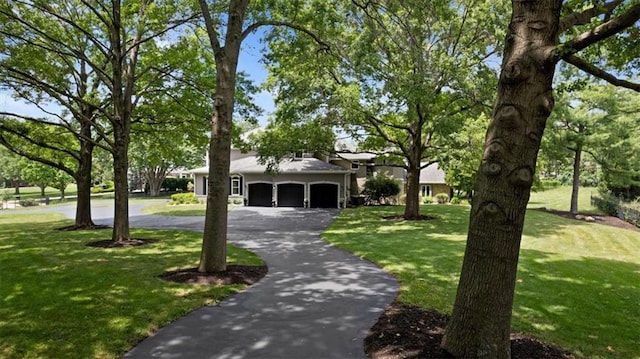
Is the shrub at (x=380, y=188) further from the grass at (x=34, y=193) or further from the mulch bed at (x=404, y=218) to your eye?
the grass at (x=34, y=193)

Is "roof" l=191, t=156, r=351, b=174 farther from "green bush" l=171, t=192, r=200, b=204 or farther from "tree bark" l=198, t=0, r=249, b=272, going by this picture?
"tree bark" l=198, t=0, r=249, b=272

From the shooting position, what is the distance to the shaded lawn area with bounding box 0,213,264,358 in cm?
487

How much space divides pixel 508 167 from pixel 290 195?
89.6ft

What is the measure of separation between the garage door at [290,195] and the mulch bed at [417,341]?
2478 centimetres

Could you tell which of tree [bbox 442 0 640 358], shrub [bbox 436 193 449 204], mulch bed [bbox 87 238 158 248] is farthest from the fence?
mulch bed [bbox 87 238 158 248]

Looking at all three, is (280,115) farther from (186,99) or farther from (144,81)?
(144,81)

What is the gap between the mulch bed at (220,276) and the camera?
7844mm

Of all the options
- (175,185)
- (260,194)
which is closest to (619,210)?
(260,194)

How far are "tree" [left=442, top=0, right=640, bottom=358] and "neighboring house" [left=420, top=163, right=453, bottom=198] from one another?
34675mm

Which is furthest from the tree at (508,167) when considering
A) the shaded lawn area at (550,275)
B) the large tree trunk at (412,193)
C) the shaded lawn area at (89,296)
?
the large tree trunk at (412,193)

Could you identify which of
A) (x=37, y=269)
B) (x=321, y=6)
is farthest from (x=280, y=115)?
(x=37, y=269)

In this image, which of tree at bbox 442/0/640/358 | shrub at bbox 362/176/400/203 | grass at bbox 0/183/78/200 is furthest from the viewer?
grass at bbox 0/183/78/200

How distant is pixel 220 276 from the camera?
320 inches

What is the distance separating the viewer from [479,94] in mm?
16219
